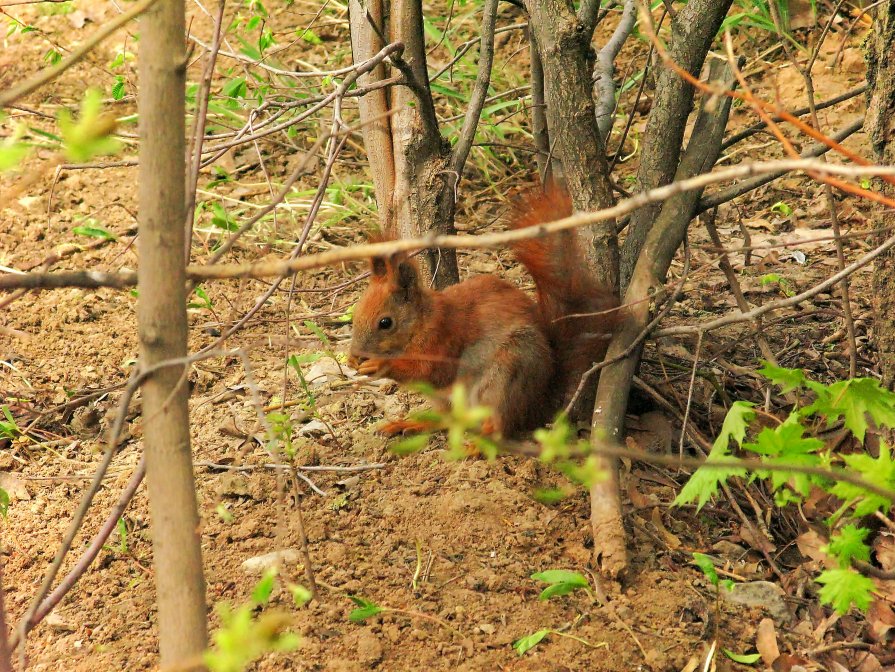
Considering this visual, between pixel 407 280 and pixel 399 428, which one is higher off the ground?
pixel 407 280

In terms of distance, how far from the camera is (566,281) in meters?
2.79

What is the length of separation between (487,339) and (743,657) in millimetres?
1333

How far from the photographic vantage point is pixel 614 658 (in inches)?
82.5

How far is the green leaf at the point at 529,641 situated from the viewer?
209 centimetres

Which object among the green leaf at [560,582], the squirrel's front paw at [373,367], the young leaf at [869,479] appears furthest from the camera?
the squirrel's front paw at [373,367]

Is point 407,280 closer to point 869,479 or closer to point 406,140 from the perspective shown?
point 406,140

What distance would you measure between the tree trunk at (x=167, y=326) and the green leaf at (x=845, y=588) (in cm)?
136

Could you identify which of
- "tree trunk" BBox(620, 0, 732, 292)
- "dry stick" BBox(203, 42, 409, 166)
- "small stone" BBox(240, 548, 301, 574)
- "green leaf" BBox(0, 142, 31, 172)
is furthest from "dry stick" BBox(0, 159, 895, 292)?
"tree trunk" BBox(620, 0, 732, 292)

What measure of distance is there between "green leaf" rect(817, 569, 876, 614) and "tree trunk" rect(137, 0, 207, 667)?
4.46ft

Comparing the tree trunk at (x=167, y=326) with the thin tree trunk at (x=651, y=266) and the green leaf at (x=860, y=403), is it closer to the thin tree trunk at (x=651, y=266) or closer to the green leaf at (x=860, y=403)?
the green leaf at (x=860, y=403)

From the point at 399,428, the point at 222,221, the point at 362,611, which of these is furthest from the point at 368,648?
the point at 222,221

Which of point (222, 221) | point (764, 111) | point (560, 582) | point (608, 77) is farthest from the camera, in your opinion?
point (222, 221)

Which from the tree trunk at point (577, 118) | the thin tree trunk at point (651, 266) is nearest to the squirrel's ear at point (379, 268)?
the tree trunk at point (577, 118)

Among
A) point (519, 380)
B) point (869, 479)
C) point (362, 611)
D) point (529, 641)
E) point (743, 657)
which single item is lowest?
point (743, 657)
